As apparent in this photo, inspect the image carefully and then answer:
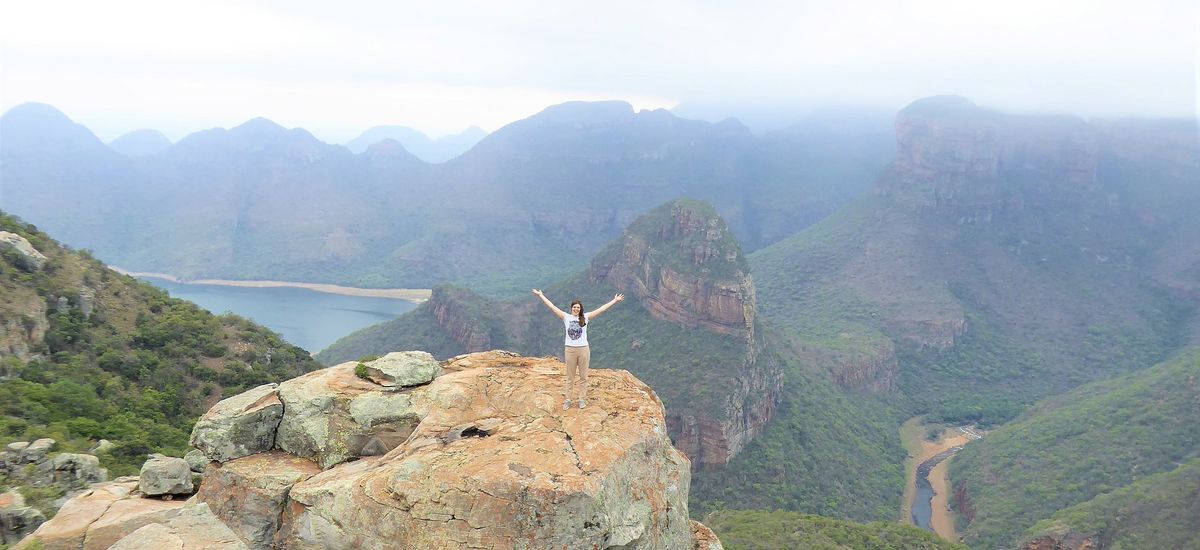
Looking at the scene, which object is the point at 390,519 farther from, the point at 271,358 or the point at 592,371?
the point at 271,358

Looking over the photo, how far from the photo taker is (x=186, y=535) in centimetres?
1219

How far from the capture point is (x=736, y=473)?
216 feet

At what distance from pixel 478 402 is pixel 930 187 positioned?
158067 mm

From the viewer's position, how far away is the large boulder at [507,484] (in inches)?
476

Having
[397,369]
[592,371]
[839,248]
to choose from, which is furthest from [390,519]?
[839,248]

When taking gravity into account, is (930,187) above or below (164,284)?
above

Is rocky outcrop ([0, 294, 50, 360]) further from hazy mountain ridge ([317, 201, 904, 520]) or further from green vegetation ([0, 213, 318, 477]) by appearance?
hazy mountain ridge ([317, 201, 904, 520])

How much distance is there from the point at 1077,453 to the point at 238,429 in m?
80.5

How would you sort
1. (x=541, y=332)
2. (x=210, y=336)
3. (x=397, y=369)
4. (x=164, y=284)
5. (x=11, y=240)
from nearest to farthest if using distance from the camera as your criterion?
(x=397, y=369) → (x=11, y=240) → (x=210, y=336) → (x=541, y=332) → (x=164, y=284)

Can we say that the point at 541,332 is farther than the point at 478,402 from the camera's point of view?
Yes

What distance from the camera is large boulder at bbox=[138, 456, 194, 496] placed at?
47.7ft

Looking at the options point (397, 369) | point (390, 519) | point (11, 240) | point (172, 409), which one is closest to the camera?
point (390, 519)

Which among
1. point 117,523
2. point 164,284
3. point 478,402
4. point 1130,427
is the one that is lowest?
point 164,284

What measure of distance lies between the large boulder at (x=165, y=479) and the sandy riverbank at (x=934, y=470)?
70908mm
